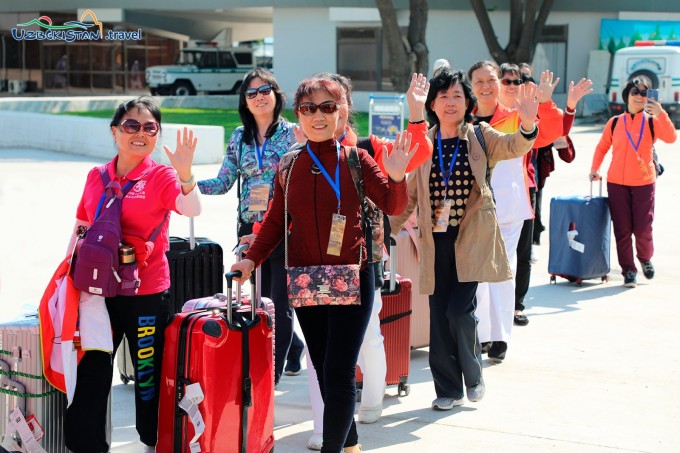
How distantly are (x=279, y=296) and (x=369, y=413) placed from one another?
0.88m

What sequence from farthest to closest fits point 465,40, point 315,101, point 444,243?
point 465,40
point 444,243
point 315,101

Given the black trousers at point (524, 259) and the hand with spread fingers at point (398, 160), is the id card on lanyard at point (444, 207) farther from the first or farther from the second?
the black trousers at point (524, 259)

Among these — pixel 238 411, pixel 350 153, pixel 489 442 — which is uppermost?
pixel 350 153

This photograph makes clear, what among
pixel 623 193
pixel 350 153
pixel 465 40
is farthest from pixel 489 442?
pixel 465 40

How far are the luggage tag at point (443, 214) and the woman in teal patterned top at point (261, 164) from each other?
34.8 inches

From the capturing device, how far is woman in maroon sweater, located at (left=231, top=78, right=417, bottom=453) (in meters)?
4.30

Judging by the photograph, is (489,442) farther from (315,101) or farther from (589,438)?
Answer: (315,101)

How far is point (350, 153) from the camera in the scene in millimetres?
4340

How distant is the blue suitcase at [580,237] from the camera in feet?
30.1

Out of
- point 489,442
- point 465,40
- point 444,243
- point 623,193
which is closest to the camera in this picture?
point 489,442

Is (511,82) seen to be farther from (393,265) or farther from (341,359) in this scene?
(341,359)

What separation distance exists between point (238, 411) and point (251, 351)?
0.26 meters

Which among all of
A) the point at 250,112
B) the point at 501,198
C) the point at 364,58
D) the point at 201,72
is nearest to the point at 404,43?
the point at 364,58

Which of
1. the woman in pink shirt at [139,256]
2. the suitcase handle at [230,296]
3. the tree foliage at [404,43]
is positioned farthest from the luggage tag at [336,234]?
the tree foliage at [404,43]
